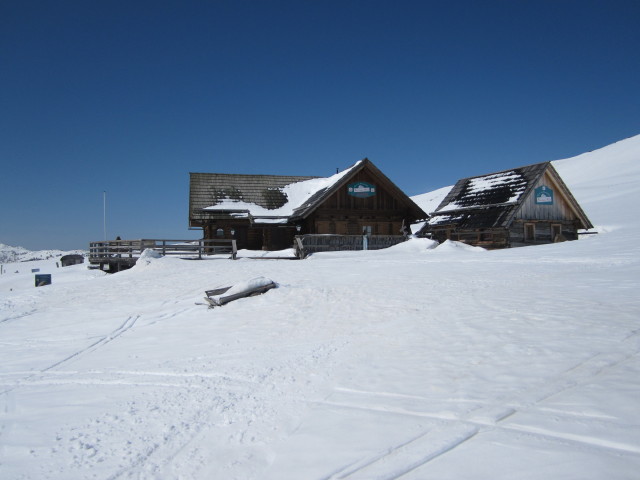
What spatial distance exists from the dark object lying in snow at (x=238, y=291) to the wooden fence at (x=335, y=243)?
1107 centimetres

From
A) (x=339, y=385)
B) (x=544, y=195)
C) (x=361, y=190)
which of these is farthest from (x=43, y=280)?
(x=544, y=195)

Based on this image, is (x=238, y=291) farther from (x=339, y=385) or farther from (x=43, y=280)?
(x=43, y=280)

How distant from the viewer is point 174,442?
12.4 ft

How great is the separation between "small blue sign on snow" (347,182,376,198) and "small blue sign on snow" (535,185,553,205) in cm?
1036

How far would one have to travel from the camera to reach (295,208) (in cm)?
3092

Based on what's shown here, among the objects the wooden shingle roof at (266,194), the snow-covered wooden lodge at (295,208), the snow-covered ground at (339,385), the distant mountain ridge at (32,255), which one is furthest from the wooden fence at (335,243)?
the distant mountain ridge at (32,255)

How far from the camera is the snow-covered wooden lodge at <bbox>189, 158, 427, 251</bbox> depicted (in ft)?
91.0

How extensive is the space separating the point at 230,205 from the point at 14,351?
23.5 meters

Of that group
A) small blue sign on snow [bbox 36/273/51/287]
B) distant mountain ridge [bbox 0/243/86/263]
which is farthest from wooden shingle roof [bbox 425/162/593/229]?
distant mountain ridge [bbox 0/243/86/263]

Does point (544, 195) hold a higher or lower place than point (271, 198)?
lower

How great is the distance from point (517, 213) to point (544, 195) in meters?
2.95

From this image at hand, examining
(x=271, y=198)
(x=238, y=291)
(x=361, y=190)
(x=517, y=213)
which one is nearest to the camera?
(x=238, y=291)

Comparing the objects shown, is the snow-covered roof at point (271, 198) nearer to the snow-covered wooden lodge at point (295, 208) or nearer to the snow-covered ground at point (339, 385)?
the snow-covered wooden lodge at point (295, 208)

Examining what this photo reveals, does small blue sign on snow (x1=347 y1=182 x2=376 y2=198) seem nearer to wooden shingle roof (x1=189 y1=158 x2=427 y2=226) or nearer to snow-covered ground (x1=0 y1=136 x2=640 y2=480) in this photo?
wooden shingle roof (x1=189 y1=158 x2=427 y2=226)
